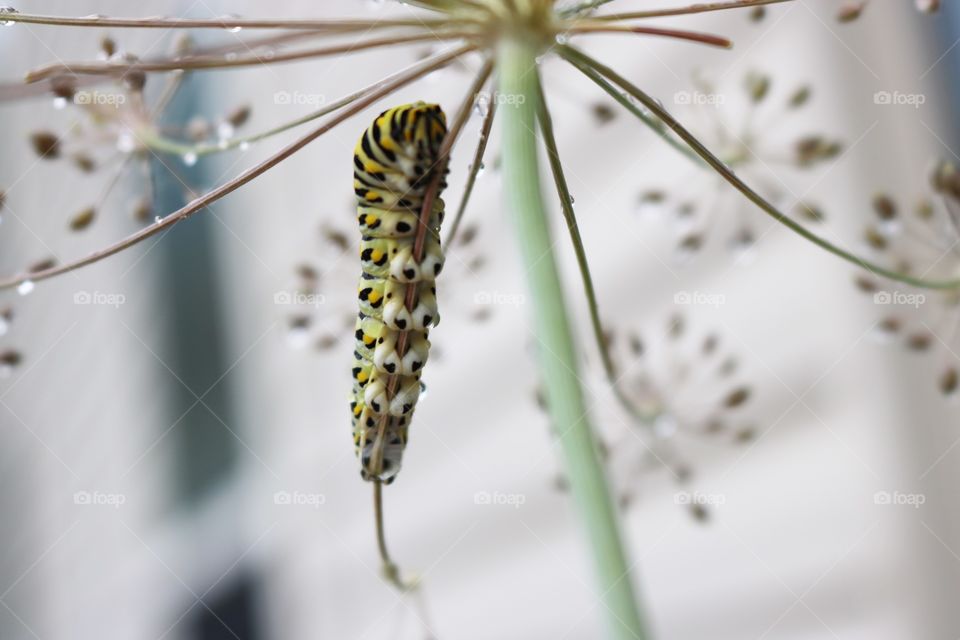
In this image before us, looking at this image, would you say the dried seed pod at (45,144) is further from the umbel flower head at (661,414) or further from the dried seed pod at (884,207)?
the dried seed pod at (884,207)

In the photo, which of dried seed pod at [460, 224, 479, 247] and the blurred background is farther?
the blurred background

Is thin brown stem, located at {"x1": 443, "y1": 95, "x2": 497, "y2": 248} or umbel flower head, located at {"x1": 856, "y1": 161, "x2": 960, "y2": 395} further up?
thin brown stem, located at {"x1": 443, "y1": 95, "x2": 497, "y2": 248}

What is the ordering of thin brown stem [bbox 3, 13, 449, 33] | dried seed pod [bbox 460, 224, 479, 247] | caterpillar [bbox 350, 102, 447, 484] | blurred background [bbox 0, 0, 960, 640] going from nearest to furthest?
caterpillar [bbox 350, 102, 447, 484] < thin brown stem [bbox 3, 13, 449, 33] < dried seed pod [bbox 460, 224, 479, 247] < blurred background [bbox 0, 0, 960, 640]

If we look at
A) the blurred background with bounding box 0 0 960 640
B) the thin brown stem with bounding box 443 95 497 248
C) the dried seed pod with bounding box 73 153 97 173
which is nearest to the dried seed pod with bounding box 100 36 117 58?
the blurred background with bounding box 0 0 960 640

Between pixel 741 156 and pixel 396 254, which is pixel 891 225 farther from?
pixel 396 254

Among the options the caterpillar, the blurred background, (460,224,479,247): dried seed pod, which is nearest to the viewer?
the caterpillar

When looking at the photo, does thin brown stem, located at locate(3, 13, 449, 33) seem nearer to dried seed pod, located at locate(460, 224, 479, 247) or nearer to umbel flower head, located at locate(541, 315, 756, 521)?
dried seed pod, located at locate(460, 224, 479, 247)

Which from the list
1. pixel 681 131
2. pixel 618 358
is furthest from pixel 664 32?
Answer: pixel 618 358
